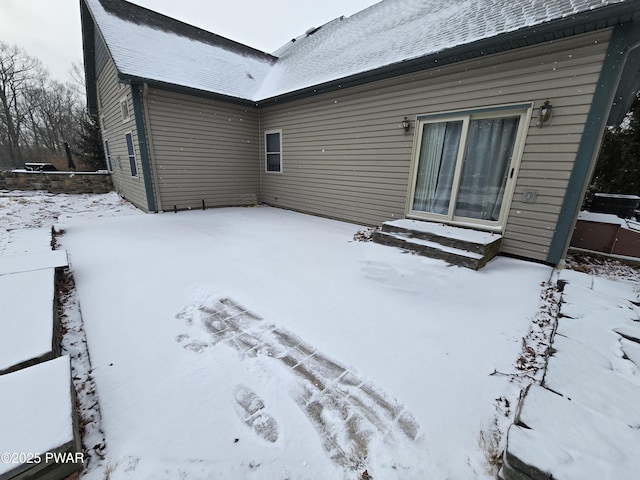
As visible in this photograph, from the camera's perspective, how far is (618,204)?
616 cm

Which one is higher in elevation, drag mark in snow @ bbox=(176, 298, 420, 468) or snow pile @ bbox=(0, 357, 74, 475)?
snow pile @ bbox=(0, 357, 74, 475)

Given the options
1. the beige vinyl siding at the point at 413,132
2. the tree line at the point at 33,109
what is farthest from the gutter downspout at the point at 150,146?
the tree line at the point at 33,109

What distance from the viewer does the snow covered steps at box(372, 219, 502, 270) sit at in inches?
149

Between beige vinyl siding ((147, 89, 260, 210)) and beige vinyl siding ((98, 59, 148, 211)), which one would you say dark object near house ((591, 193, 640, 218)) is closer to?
beige vinyl siding ((147, 89, 260, 210))

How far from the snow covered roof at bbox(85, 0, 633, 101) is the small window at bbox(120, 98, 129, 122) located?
43.1 inches

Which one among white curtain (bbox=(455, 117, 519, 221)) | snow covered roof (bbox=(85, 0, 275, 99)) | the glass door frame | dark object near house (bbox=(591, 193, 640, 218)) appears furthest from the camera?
snow covered roof (bbox=(85, 0, 275, 99))

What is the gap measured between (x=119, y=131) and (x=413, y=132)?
840cm

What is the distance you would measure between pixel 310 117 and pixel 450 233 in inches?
184

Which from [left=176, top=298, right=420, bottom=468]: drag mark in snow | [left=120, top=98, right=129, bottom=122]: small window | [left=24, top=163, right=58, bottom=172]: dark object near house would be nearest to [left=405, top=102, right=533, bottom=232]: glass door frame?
[left=176, top=298, right=420, bottom=468]: drag mark in snow

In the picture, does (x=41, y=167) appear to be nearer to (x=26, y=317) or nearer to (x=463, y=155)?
(x=26, y=317)

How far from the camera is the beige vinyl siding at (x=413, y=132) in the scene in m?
3.57

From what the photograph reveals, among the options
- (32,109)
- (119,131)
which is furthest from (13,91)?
(119,131)

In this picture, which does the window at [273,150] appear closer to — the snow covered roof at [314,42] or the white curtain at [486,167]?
the snow covered roof at [314,42]

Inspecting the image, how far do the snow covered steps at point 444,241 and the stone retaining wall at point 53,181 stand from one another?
1124 cm
